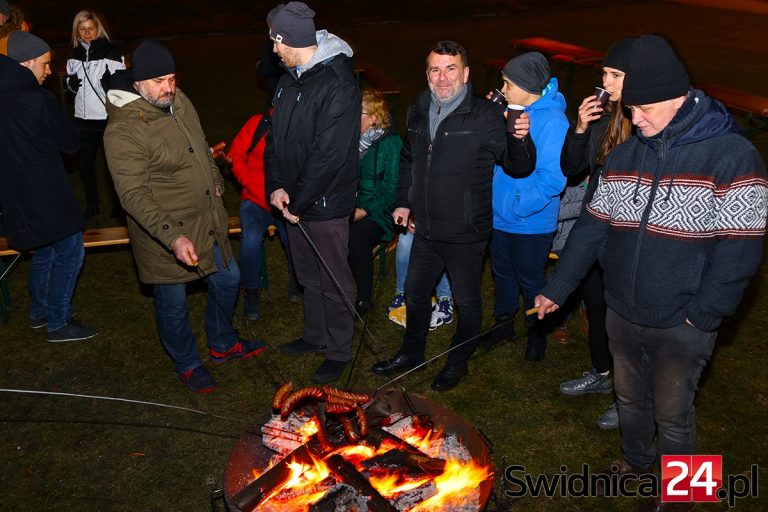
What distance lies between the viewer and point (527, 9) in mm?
22547

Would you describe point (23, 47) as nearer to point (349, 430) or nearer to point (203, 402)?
point (203, 402)

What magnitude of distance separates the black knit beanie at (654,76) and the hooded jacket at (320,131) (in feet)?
6.32

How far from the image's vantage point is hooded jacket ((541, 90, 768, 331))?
3350 millimetres

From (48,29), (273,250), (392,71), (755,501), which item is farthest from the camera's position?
(48,29)

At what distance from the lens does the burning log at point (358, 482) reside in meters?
3.65

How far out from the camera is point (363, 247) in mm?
6191

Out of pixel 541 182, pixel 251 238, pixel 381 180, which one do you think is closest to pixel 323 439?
pixel 541 182

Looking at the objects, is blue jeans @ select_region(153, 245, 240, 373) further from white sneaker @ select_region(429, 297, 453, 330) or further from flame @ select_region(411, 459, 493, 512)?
flame @ select_region(411, 459, 493, 512)

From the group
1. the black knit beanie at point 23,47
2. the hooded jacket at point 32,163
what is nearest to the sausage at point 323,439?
the hooded jacket at point 32,163

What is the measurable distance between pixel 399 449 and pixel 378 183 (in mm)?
2616

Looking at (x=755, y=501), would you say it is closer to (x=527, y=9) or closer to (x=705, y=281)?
(x=705, y=281)

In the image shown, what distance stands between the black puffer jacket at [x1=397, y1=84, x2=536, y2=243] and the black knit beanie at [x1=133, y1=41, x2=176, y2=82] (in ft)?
5.16

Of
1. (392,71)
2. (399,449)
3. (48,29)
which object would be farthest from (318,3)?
(399,449)

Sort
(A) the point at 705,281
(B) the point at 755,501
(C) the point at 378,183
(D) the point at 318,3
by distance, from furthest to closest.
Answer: (D) the point at 318,3 → (C) the point at 378,183 → (B) the point at 755,501 → (A) the point at 705,281
